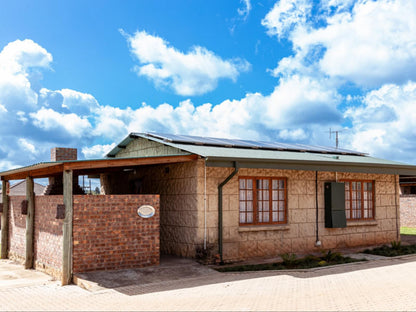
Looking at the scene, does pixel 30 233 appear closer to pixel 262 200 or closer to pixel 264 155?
pixel 262 200

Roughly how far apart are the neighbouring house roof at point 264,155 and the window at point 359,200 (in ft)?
2.57

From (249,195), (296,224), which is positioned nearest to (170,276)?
(249,195)

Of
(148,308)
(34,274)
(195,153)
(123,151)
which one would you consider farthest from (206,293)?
(123,151)

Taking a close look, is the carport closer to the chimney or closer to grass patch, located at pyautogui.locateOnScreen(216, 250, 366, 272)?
grass patch, located at pyautogui.locateOnScreen(216, 250, 366, 272)

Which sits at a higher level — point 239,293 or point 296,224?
point 296,224

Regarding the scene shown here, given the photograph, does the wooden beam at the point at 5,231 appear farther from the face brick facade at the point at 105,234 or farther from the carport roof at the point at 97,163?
the face brick facade at the point at 105,234

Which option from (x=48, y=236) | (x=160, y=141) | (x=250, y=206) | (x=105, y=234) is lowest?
(x=48, y=236)

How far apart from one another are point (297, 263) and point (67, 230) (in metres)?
5.87

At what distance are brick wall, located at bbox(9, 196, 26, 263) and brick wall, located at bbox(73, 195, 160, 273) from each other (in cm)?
416

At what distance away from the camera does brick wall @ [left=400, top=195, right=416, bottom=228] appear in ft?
86.2

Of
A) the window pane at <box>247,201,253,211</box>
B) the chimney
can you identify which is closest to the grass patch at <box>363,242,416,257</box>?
the window pane at <box>247,201,253,211</box>

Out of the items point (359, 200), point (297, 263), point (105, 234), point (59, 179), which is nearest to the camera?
point (105, 234)

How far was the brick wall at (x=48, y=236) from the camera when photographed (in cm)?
1023

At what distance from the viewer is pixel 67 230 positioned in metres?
9.52
